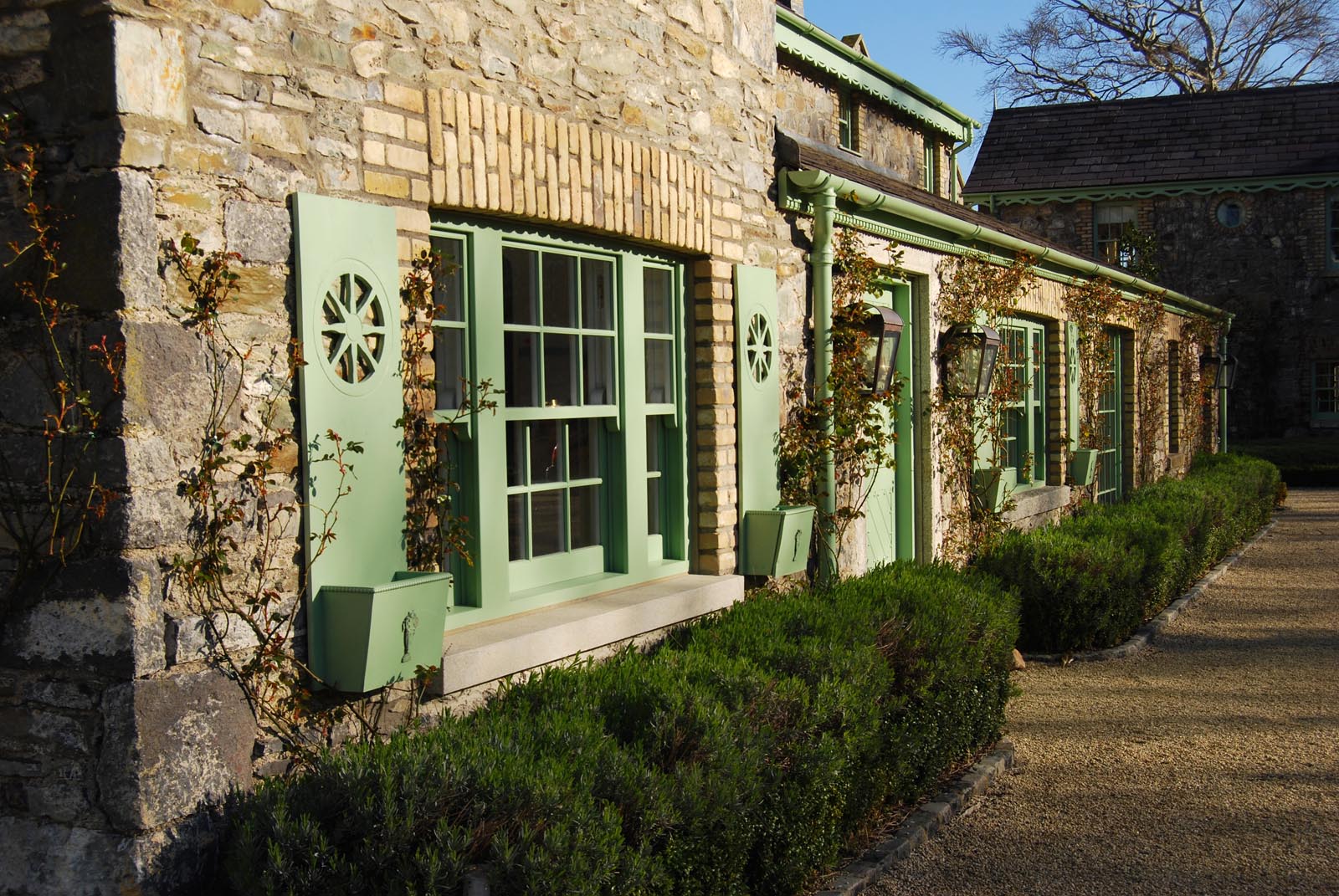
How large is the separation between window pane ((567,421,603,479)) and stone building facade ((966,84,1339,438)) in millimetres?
20597

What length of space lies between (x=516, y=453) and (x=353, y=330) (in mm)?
1133

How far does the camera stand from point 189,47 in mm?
3416

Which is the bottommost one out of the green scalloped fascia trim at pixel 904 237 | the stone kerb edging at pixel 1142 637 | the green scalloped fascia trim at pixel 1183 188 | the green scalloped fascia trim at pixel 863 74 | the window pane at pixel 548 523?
the stone kerb edging at pixel 1142 637

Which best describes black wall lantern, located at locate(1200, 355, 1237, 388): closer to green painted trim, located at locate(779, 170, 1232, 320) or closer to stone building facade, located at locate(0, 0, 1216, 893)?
green painted trim, located at locate(779, 170, 1232, 320)

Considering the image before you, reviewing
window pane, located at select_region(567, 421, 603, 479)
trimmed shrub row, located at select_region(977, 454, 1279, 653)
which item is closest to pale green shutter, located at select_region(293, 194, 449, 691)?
window pane, located at select_region(567, 421, 603, 479)

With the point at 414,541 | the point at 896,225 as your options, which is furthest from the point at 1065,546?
the point at 414,541

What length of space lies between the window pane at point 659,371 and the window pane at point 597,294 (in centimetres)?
48

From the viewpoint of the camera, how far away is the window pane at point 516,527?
4.88 meters

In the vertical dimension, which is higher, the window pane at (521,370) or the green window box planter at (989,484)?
the window pane at (521,370)

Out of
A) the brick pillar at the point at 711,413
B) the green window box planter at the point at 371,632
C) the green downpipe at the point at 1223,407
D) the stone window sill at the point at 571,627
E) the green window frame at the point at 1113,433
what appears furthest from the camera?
the green downpipe at the point at 1223,407

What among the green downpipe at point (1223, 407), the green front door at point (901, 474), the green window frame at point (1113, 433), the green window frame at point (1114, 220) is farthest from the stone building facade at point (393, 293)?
the green window frame at point (1114, 220)

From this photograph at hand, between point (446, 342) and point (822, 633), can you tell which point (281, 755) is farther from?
point (822, 633)

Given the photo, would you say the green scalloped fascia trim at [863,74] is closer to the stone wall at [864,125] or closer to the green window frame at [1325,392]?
the stone wall at [864,125]

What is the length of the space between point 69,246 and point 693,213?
9.62ft
